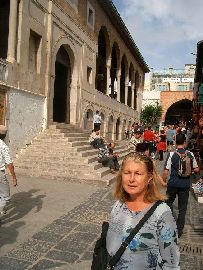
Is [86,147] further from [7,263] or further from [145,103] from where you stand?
[145,103]

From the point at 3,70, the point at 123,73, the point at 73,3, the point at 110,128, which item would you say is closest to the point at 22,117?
the point at 3,70

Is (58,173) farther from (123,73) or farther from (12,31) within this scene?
(123,73)

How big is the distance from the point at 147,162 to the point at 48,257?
3.33 m

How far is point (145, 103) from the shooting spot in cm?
5094

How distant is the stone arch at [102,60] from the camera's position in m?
25.3

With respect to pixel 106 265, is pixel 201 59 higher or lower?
higher

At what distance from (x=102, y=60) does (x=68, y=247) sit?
2217cm

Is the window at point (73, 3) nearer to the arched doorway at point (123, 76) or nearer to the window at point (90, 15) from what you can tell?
the window at point (90, 15)

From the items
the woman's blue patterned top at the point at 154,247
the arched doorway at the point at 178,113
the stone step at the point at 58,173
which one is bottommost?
the stone step at the point at 58,173

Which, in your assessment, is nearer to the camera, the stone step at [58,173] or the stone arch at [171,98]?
the stone step at [58,173]

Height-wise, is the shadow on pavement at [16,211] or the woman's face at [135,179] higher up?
the woman's face at [135,179]

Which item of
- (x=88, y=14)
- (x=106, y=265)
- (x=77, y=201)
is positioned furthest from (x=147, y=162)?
(x=88, y=14)

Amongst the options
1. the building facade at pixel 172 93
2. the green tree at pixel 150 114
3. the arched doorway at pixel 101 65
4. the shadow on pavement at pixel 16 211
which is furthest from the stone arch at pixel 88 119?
the building facade at pixel 172 93

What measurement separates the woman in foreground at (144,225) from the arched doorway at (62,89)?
651 inches
